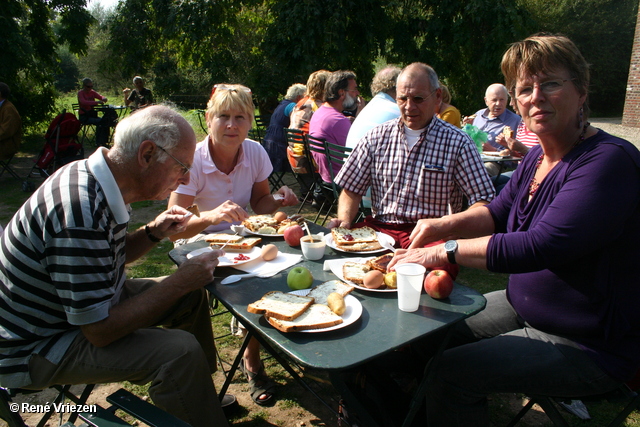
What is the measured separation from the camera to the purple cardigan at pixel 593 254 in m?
1.59

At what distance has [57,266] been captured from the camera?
63.1 inches

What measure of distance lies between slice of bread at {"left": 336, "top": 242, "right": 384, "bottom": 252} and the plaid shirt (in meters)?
0.68

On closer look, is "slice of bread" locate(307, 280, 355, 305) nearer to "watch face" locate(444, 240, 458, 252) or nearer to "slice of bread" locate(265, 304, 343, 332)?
"slice of bread" locate(265, 304, 343, 332)

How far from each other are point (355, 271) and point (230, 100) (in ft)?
4.97

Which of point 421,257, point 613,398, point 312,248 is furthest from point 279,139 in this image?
point 613,398

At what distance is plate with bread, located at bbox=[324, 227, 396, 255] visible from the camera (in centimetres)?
228

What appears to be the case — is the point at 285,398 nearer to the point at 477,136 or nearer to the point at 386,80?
the point at 386,80

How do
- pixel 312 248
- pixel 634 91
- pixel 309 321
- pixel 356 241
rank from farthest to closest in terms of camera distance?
pixel 634 91 → pixel 356 241 → pixel 312 248 → pixel 309 321

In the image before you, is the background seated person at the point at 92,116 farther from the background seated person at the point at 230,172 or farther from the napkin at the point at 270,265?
the napkin at the point at 270,265

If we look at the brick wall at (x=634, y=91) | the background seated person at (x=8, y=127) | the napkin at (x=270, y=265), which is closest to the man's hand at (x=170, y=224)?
the napkin at (x=270, y=265)

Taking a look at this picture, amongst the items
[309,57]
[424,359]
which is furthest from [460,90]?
[424,359]

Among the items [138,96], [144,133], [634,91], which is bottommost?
[634,91]

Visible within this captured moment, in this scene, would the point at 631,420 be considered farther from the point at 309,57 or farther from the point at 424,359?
the point at 309,57

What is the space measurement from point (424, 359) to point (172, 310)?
1.36 m
